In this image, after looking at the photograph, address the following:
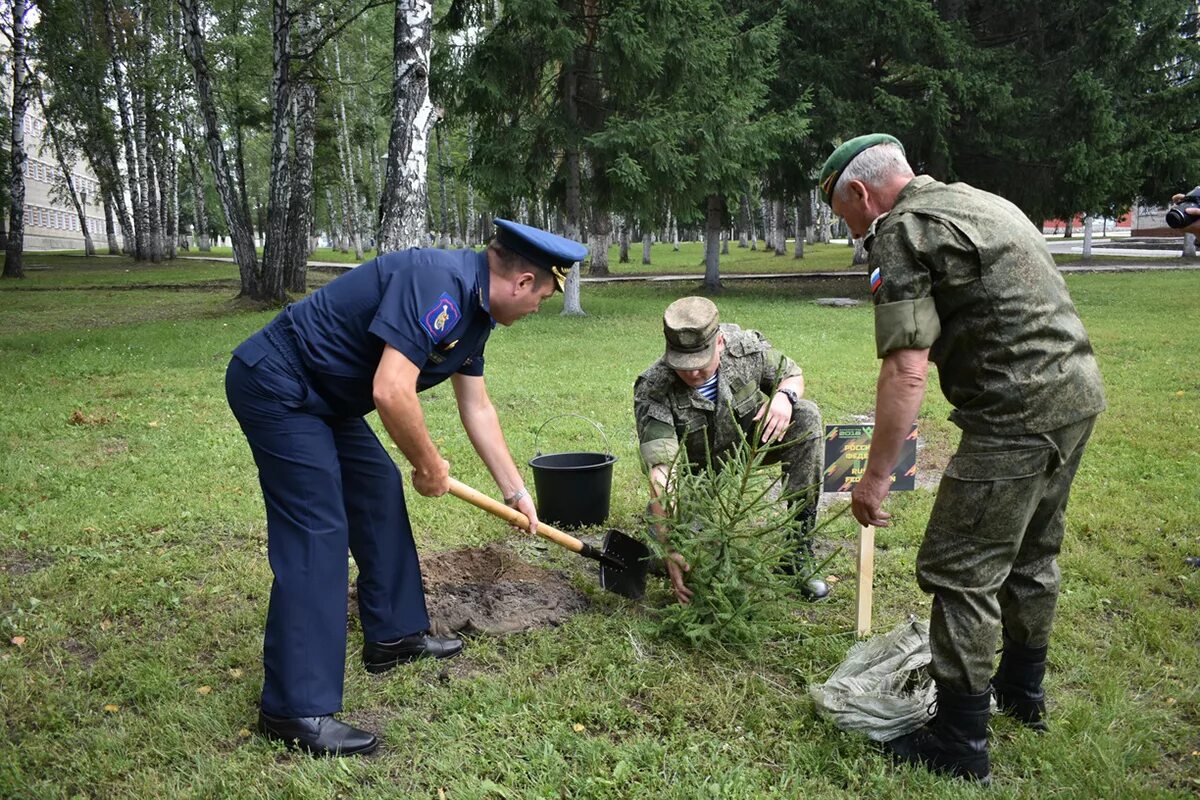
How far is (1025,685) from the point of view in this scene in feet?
10.0

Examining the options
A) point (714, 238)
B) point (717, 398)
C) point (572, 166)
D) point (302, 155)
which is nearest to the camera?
point (717, 398)

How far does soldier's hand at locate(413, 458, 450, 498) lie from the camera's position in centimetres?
300

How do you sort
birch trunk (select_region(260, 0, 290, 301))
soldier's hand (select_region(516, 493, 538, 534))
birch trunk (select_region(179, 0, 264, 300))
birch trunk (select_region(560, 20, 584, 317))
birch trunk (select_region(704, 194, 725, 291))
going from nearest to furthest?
soldier's hand (select_region(516, 493, 538, 534)) < birch trunk (select_region(560, 20, 584, 317)) < birch trunk (select_region(179, 0, 264, 300)) < birch trunk (select_region(260, 0, 290, 301)) < birch trunk (select_region(704, 194, 725, 291))

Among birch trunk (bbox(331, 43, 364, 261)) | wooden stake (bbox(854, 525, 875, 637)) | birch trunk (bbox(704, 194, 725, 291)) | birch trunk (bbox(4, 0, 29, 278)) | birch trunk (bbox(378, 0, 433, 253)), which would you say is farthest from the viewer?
birch trunk (bbox(331, 43, 364, 261))

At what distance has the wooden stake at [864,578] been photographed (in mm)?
3490

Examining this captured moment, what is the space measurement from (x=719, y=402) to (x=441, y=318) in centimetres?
181

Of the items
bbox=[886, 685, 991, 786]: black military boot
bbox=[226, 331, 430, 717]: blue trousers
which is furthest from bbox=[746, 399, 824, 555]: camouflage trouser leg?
bbox=[226, 331, 430, 717]: blue trousers

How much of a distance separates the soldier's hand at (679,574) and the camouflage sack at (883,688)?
0.67 meters

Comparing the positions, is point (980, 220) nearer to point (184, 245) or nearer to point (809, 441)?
point (809, 441)

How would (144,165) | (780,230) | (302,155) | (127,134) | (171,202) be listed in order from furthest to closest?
(780,230) < (171,202) < (144,165) < (127,134) < (302,155)

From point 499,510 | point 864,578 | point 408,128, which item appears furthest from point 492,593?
point 408,128

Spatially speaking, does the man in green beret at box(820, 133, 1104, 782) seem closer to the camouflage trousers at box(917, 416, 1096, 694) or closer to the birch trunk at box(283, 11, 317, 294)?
the camouflage trousers at box(917, 416, 1096, 694)

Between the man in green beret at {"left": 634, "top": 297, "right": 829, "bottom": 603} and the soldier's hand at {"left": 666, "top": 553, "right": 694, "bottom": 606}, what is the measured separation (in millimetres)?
288

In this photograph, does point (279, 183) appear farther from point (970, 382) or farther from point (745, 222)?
point (745, 222)
